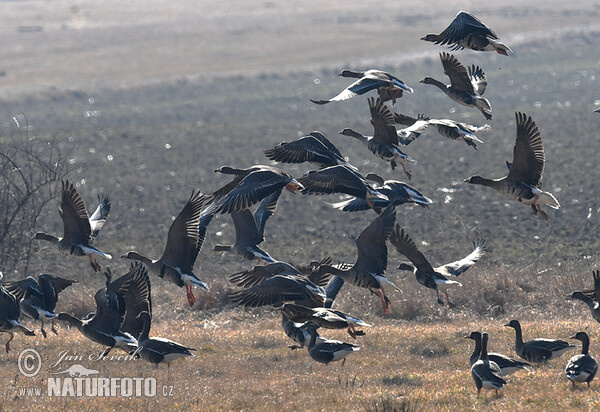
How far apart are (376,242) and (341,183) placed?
3.46 feet

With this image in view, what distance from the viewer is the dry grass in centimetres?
1413

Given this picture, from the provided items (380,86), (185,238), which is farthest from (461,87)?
(185,238)

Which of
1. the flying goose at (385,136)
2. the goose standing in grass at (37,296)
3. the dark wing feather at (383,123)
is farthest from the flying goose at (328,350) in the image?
the goose standing in grass at (37,296)

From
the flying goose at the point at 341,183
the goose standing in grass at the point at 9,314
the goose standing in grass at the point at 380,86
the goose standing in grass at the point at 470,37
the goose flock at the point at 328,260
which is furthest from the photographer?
the goose standing in grass at the point at 9,314

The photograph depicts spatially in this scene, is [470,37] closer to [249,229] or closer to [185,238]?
[185,238]

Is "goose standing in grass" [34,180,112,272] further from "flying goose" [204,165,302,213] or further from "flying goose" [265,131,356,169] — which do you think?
"flying goose" [265,131,356,169]

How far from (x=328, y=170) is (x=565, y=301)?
11870 mm

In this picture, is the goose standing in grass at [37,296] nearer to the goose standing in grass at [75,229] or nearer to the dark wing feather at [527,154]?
the goose standing in grass at [75,229]

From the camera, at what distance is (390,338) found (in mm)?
19969

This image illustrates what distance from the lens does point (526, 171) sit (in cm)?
1393

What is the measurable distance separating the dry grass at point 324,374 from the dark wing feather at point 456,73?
486 cm

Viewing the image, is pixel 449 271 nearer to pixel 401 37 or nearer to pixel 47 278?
pixel 47 278

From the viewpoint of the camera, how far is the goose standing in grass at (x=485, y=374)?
13.9m

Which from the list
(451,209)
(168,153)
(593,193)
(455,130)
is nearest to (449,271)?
(455,130)
